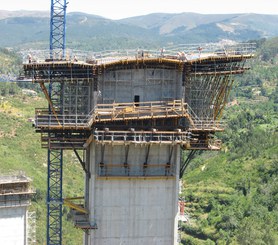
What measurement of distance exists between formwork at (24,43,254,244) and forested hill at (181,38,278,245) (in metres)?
29.3

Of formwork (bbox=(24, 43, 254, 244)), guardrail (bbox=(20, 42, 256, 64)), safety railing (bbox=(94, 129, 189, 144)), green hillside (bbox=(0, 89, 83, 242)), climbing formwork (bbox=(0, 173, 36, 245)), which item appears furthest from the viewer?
green hillside (bbox=(0, 89, 83, 242))

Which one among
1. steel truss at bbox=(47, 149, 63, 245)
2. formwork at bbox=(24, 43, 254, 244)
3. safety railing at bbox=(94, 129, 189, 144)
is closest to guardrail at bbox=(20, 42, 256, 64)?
formwork at bbox=(24, 43, 254, 244)

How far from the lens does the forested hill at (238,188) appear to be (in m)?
70.4

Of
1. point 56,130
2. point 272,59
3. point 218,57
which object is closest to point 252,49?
point 218,57

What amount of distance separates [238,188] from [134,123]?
59486 mm

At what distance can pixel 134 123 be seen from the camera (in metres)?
29.4

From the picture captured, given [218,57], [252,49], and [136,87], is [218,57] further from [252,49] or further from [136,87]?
[136,87]

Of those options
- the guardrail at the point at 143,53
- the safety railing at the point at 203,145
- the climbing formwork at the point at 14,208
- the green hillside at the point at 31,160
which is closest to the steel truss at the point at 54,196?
the climbing formwork at the point at 14,208

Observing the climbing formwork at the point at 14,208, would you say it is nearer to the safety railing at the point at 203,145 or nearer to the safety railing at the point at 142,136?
the safety railing at the point at 142,136

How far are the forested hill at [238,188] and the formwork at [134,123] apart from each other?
2932 centimetres

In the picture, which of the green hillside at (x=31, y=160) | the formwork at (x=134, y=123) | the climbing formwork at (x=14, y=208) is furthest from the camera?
the green hillside at (x=31, y=160)

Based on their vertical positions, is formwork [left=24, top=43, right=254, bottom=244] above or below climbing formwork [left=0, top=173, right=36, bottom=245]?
above

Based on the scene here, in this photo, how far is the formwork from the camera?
2891cm

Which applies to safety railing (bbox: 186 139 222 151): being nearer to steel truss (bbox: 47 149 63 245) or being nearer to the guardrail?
the guardrail
